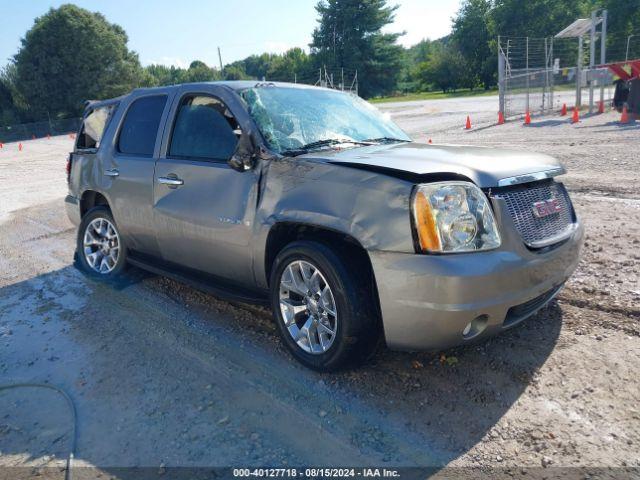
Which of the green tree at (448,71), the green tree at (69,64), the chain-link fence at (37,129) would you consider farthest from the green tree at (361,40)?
the chain-link fence at (37,129)

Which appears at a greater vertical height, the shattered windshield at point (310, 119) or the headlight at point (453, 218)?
the shattered windshield at point (310, 119)

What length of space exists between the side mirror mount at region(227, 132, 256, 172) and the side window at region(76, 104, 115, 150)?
2.36 m

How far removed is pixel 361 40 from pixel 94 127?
6642 cm

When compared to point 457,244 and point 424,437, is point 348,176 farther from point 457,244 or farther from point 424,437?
point 424,437

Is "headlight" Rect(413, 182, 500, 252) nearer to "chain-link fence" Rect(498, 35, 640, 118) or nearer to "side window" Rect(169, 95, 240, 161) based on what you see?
"side window" Rect(169, 95, 240, 161)

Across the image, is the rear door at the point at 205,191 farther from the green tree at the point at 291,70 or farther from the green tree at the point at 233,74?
the green tree at the point at 291,70

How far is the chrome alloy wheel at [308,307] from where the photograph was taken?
10.8ft

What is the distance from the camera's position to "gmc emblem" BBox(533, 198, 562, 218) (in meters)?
3.24

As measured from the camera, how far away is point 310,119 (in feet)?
13.4

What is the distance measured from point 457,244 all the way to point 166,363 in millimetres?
2153

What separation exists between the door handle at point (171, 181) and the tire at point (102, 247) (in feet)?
3.63

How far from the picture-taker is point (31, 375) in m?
3.62

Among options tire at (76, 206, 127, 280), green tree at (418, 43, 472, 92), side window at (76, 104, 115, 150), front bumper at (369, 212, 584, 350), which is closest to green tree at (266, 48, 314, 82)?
green tree at (418, 43, 472, 92)

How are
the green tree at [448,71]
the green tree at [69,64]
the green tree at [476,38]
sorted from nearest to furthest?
the green tree at [69,64]
the green tree at [476,38]
the green tree at [448,71]
